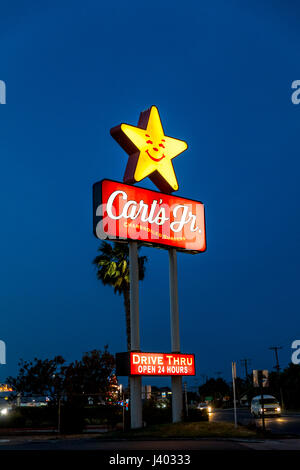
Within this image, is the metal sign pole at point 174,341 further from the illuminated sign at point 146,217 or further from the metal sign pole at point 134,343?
the metal sign pole at point 134,343

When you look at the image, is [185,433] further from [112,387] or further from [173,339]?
[112,387]

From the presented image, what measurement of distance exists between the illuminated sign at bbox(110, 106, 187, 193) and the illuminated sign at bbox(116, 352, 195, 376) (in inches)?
312

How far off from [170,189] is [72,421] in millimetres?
13122

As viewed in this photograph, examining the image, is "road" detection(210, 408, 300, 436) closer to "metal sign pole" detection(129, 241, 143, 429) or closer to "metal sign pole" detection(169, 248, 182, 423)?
"metal sign pole" detection(169, 248, 182, 423)

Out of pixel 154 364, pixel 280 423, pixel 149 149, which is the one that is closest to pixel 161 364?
pixel 154 364

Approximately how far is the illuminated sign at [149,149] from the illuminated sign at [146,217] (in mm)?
813

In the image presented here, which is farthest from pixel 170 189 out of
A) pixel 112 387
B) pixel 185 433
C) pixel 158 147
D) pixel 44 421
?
pixel 112 387

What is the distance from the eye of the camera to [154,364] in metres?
23.8

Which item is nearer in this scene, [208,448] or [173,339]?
[208,448]

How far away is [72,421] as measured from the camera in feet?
94.9

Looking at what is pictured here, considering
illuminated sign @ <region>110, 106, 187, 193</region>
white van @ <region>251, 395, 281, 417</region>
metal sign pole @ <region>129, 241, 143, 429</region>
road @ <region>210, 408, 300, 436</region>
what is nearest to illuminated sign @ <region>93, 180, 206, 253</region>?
illuminated sign @ <region>110, 106, 187, 193</region>

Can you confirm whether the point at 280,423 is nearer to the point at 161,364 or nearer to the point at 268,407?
the point at 268,407

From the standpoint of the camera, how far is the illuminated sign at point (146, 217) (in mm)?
23781
